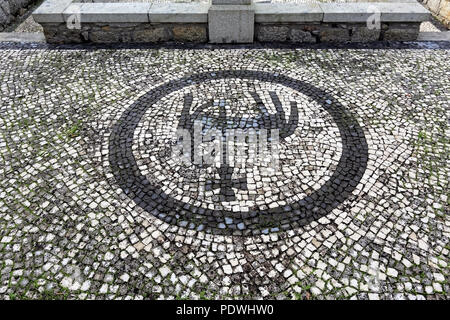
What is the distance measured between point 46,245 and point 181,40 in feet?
19.1

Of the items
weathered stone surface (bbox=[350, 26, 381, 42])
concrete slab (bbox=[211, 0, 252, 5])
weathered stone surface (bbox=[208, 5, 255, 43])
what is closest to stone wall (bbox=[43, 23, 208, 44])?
weathered stone surface (bbox=[208, 5, 255, 43])

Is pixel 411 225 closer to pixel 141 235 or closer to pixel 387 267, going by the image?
pixel 387 267

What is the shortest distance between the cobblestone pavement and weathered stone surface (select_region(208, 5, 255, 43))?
94 centimetres

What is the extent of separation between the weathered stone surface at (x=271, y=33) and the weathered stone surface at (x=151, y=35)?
7.27ft

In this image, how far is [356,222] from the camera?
415cm

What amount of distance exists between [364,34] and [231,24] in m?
3.15

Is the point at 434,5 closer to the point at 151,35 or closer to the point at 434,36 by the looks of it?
the point at 434,36

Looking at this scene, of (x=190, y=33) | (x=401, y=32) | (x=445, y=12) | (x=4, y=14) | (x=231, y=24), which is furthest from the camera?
(x=4, y=14)

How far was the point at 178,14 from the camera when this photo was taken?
7691mm

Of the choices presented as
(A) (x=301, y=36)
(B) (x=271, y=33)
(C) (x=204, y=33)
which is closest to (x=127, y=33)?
(C) (x=204, y=33)

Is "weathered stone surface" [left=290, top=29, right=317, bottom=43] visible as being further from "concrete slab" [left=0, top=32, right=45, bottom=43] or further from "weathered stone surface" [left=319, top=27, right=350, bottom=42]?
"concrete slab" [left=0, top=32, right=45, bottom=43]

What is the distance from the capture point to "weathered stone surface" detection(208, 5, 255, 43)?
7605 mm

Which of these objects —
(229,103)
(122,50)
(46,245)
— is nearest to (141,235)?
(46,245)

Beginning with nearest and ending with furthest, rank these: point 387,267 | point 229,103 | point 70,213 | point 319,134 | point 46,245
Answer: point 387,267, point 46,245, point 70,213, point 319,134, point 229,103
